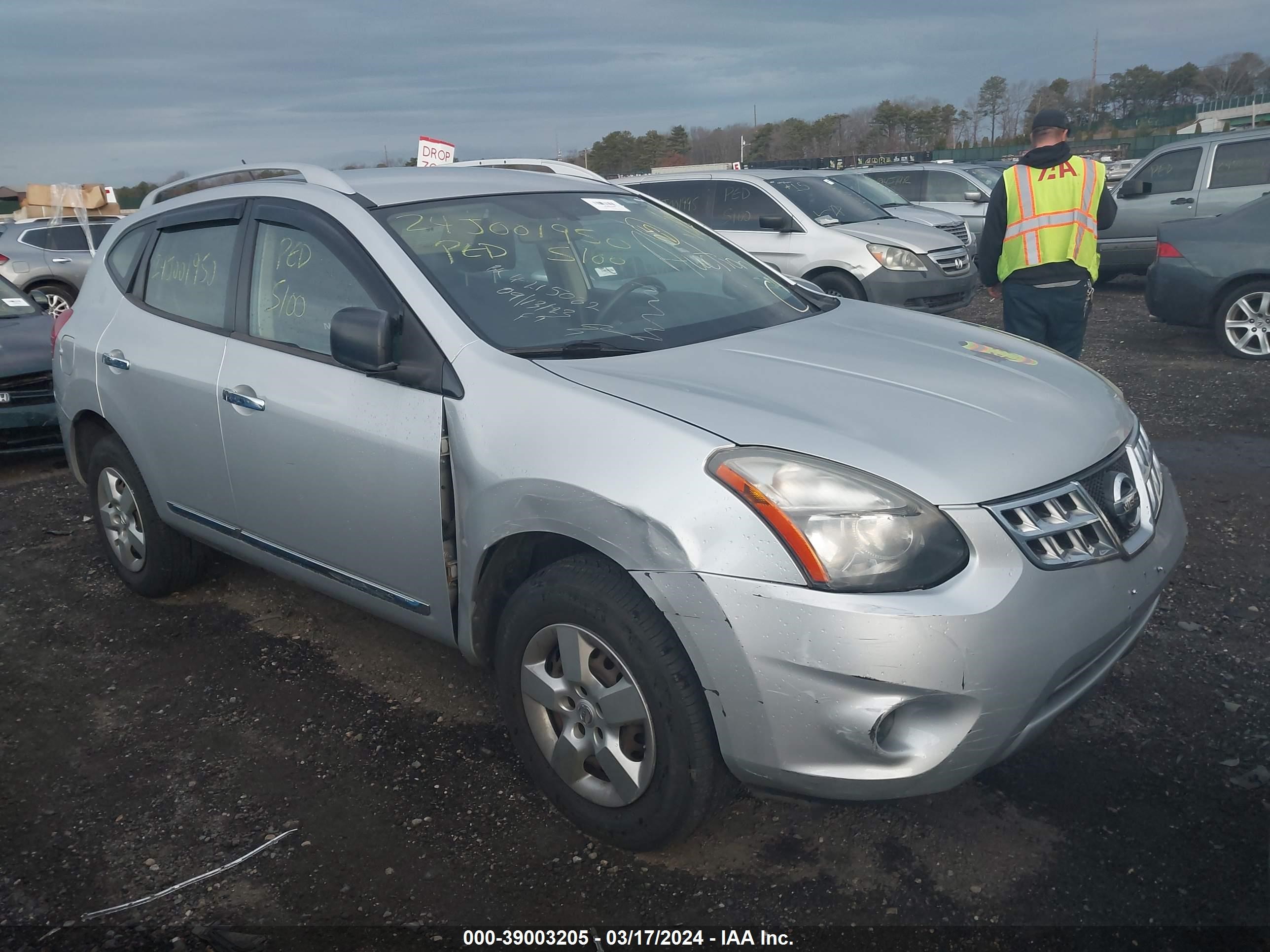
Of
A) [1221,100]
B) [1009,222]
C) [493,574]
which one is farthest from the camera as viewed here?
[1221,100]

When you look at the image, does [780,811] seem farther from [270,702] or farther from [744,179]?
[744,179]

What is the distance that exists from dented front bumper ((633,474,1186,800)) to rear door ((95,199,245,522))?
215cm

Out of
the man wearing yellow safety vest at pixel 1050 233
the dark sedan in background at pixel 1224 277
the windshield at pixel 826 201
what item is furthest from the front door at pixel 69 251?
the dark sedan in background at pixel 1224 277

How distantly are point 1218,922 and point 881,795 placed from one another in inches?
34.1

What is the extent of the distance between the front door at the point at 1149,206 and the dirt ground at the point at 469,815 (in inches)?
337

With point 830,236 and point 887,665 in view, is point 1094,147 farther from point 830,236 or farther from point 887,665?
point 887,665

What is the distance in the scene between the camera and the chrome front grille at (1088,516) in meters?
2.28

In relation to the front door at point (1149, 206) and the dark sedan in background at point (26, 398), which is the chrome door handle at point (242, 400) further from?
the front door at point (1149, 206)

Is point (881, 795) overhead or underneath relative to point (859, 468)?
underneath

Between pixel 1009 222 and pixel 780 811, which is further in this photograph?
pixel 1009 222

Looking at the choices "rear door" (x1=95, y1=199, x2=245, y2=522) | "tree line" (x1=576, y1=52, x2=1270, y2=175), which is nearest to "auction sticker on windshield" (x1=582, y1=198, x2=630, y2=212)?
"rear door" (x1=95, y1=199, x2=245, y2=522)

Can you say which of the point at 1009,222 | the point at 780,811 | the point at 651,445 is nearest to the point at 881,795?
the point at 780,811

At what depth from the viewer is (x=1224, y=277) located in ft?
27.2

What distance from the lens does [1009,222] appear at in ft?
17.8
